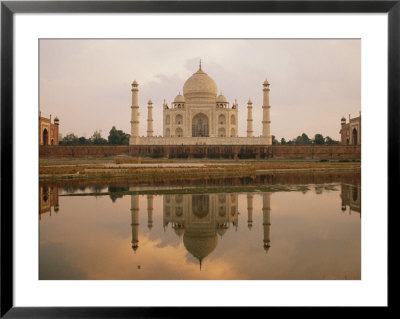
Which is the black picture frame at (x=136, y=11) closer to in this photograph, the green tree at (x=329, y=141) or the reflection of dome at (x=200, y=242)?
the reflection of dome at (x=200, y=242)

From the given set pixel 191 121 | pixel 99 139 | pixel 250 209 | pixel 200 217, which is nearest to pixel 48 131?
pixel 99 139

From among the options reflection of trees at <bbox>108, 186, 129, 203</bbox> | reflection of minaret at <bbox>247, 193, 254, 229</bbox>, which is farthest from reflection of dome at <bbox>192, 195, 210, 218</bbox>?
reflection of trees at <bbox>108, 186, 129, 203</bbox>

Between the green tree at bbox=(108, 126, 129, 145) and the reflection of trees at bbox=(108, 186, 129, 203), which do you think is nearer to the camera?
the reflection of trees at bbox=(108, 186, 129, 203)

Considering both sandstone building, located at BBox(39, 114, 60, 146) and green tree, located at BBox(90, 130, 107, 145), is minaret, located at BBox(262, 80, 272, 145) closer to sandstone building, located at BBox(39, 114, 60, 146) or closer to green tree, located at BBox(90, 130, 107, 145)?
green tree, located at BBox(90, 130, 107, 145)

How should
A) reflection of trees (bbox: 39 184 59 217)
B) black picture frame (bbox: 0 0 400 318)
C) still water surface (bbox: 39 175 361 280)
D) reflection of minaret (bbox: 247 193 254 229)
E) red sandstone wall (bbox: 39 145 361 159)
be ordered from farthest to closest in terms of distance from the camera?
red sandstone wall (bbox: 39 145 361 159) → reflection of minaret (bbox: 247 193 254 229) → reflection of trees (bbox: 39 184 59 217) → still water surface (bbox: 39 175 361 280) → black picture frame (bbox: 0 0 400 318)

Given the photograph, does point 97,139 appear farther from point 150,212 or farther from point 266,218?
point 266,218

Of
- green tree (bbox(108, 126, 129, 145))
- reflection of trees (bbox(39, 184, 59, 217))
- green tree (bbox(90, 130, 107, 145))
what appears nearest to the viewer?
reflection of trees (bbox(39, 184, 59, 217))

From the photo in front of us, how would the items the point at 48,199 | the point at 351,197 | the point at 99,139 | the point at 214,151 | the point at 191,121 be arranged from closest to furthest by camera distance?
the point at 48,199 → the point at 351,197 → the point at 99,139 → the point at 214,151 → the point at 191,121
